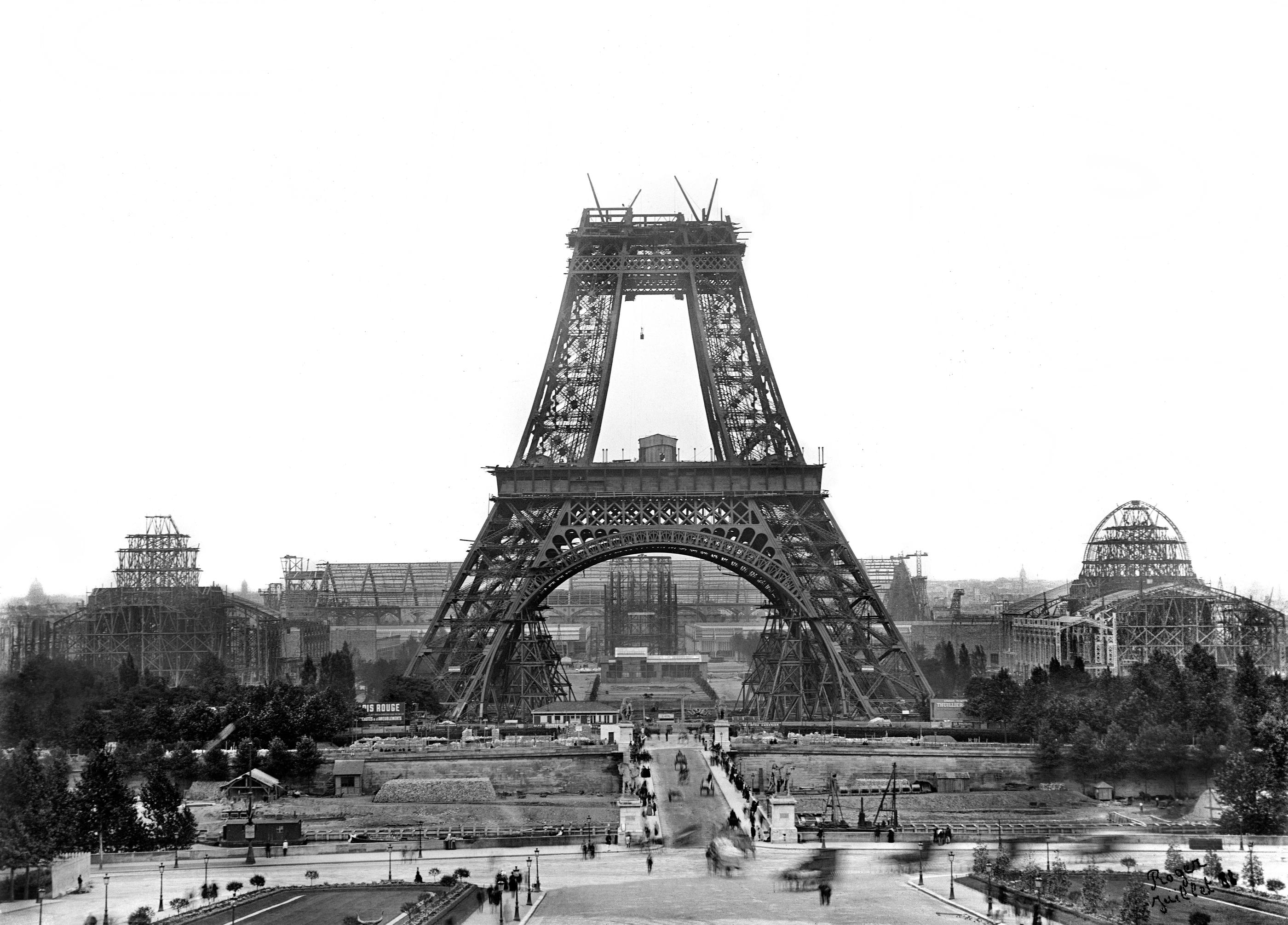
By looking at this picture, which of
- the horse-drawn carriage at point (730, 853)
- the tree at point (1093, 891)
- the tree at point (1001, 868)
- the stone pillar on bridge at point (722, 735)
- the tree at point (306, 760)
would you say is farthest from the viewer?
the stone pillar on bridge at point (722, 735)

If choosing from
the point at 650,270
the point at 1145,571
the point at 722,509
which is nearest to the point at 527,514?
the point at 722,509

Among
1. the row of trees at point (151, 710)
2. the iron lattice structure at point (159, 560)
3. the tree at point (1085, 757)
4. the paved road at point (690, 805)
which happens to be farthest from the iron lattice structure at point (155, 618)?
the tree at point (1085, 757)

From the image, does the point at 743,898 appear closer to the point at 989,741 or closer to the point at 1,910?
the point at 1,910

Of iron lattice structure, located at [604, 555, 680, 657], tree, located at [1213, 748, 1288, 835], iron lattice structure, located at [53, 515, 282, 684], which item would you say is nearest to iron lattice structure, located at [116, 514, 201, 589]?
iron lattice structure, located at [53, 515, 282, 684]

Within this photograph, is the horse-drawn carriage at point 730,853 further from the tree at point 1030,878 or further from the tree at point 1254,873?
the tree at point 1254,873

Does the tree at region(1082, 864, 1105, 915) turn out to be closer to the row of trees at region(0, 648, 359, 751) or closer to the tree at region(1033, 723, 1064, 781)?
the tree at region(1033, 723, 1064, 781)

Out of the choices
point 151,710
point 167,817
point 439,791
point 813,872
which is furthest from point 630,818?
point 151,710
